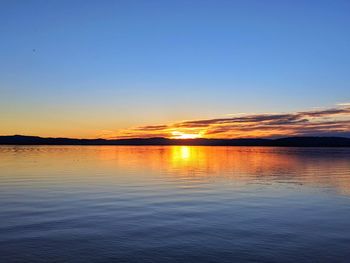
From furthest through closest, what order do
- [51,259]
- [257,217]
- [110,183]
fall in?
[110,183] < [257,217] < [51,259]

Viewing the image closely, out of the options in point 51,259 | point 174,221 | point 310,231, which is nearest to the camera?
point 51,259

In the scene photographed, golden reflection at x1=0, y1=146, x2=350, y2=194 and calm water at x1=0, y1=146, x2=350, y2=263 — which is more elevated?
golden reflection at x1=0, y1=146, x2=350, y2=194

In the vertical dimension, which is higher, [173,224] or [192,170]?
[192,170]

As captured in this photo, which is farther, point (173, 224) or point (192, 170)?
point (192, 170)

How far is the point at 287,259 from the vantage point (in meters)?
15.1

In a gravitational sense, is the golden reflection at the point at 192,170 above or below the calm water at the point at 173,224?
above

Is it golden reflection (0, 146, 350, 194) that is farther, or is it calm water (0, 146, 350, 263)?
golden reflection (0, 146, 350, 194)

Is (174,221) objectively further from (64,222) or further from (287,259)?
(287,259)

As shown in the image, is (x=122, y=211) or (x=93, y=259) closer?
(x=93, y=259)

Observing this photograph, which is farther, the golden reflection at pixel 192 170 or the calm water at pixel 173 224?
the golden reflection at pixel 192 170

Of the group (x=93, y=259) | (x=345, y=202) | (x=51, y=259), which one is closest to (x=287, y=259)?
(x=93, y=259)

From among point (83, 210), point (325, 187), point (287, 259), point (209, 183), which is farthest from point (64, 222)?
point (325, 187)

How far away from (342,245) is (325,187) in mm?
22043

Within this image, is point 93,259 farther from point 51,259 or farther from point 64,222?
point 64,222
